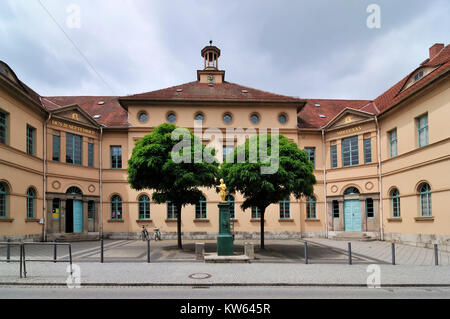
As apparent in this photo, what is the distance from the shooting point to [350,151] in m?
25.6

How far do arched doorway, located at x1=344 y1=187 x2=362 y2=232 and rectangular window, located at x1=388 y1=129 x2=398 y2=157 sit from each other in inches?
150

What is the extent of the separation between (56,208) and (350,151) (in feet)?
69.5

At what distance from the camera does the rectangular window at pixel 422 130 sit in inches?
761

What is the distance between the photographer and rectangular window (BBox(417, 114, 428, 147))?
19328 mm

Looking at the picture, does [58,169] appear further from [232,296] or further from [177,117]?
[232,296]

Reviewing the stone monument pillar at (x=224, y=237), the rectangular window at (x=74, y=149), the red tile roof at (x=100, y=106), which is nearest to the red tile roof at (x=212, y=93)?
the red tile roof at (x=100, y=106)

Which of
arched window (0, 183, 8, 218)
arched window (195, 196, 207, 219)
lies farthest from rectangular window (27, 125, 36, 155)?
arched window (195, 196, 207, 219)

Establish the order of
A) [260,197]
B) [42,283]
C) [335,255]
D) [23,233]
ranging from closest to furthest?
[42,283] < [335,255] < [260,197] < [23,233]

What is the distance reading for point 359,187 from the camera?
2469 cm

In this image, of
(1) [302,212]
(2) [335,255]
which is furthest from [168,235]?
(2) [335,255]

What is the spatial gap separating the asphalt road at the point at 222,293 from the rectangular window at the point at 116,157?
1808cm

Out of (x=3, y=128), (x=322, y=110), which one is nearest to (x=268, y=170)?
(x=3, y=128)

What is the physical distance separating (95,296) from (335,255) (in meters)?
11.2

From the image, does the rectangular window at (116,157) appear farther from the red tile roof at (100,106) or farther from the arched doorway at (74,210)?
the arched doorway at (74,210)
